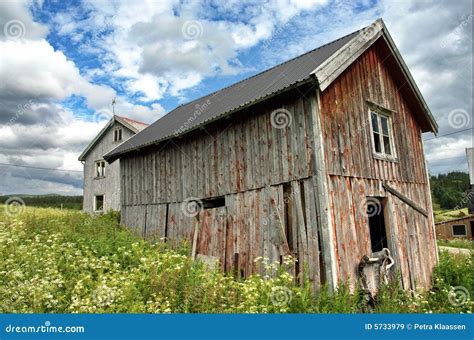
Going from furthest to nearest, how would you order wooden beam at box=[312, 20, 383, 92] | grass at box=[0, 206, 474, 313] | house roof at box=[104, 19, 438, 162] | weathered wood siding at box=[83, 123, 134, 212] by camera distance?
weathered wood siding at box=[83, 123, 134, 212] < house roof at box=[104, 19, 438, 162] < wooden beam at box=[312, 20, 383, 92] < grass at box=[0, 206, 474, 313]

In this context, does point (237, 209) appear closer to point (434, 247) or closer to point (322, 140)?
point (322, 140)

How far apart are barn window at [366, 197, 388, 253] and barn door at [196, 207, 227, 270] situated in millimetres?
4262

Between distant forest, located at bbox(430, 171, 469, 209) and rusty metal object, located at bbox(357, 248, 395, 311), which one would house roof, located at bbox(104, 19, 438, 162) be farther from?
distant forest, located at bbox(430, 171, 469, 209)

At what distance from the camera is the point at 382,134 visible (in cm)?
1102

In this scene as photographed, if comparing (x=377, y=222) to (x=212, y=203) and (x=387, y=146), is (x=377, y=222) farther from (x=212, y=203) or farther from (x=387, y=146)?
(x=212, y=203)

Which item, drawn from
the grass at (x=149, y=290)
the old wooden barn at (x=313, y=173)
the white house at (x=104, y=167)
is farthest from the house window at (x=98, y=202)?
the grass at (x=149, y=290)

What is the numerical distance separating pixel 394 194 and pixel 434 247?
3435 mm

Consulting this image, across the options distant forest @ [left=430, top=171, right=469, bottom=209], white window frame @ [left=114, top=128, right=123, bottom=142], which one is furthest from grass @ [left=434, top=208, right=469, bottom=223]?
white window frame @ [left=114, top=128, right=123, bottom=142]

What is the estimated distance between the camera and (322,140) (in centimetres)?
817

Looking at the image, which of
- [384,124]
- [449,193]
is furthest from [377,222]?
[449,193]

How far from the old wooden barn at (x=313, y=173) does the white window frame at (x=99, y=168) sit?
14.2 meters

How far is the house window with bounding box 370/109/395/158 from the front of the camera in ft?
35.2

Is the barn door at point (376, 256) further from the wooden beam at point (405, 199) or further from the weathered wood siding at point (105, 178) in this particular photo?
the weathered wood siding at point (105, 178)

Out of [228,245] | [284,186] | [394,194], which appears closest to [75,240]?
[228,245]
